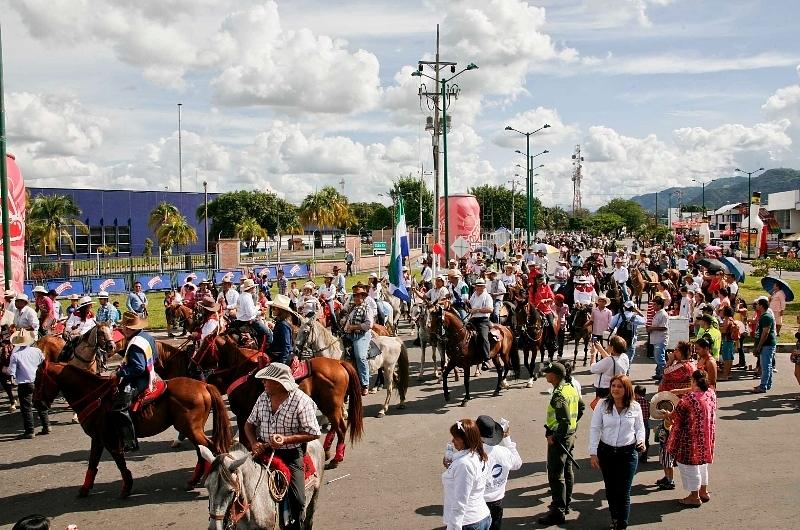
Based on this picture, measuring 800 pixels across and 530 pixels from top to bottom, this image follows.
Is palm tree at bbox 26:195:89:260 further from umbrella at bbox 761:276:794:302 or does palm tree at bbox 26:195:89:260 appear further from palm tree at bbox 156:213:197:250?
umbrella at bbox 761:276:794:302

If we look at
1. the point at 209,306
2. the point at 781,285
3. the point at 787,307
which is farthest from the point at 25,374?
the point at 787,307

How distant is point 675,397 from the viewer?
8305 millimetres

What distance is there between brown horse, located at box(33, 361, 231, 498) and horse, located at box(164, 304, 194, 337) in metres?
5.44

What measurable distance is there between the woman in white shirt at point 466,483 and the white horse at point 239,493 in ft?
4.85

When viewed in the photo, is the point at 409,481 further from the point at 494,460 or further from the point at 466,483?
the point at 466,483

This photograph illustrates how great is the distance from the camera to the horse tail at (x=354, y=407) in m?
9.14

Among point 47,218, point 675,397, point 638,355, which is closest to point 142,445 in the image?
point 675,397

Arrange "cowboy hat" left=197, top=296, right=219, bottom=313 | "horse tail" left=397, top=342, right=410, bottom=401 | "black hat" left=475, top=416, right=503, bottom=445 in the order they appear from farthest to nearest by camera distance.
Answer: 1. "horse tail" left=397, top=342, right=410, bottom=401
2. "cowboy hat" left=197, top=296, right=219, bottom=313
3. "black hat" left=475, top=416, right=503, bottom=445

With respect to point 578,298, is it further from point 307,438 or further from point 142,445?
point 307,438

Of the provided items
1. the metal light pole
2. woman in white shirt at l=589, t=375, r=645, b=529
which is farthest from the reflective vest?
the metal light pole

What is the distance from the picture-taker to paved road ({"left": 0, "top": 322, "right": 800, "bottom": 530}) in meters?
7.62

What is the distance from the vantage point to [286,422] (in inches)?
232

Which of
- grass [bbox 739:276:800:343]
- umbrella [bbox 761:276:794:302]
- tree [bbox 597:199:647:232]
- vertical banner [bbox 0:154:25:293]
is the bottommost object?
grass [bbox 739:276:800:343]

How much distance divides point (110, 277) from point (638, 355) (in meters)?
24.4
